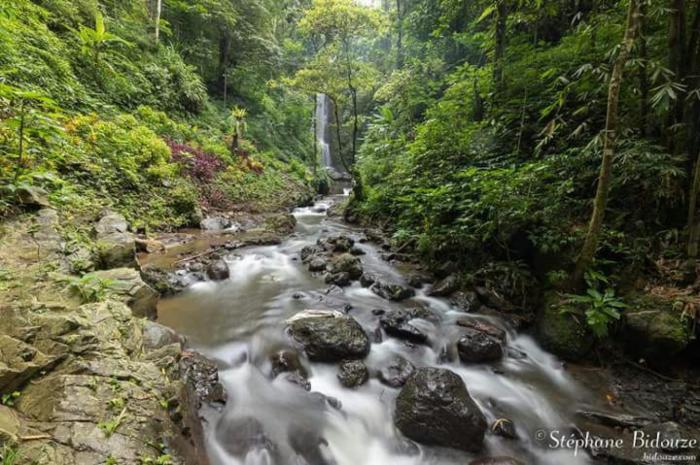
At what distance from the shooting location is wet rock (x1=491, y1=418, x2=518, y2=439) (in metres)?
3.38

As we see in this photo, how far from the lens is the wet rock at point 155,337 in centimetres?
322

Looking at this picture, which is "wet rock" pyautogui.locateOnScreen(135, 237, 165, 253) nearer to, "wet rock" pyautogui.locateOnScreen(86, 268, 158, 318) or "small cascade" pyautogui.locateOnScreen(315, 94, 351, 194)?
"wet rock" pyautogui.locateOnScreen(86, 268, 158, 318)

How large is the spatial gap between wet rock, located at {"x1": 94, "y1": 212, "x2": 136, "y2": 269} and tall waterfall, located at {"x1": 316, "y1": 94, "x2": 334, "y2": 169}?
22.3 metres

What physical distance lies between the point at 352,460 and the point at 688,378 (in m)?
3.87

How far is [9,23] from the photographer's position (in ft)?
24.5

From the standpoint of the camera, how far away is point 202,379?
3600 mm

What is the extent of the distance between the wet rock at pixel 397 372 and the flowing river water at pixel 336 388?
0.09 meters

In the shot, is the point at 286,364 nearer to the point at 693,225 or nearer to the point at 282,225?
the point at 693,225

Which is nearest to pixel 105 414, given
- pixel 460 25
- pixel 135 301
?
pixel 135 301

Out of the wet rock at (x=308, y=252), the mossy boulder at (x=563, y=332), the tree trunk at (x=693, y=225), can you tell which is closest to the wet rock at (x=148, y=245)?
the wet rock at (x=308, y=252)

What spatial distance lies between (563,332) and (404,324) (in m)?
2.07

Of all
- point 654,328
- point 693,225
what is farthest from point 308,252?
point 693,225

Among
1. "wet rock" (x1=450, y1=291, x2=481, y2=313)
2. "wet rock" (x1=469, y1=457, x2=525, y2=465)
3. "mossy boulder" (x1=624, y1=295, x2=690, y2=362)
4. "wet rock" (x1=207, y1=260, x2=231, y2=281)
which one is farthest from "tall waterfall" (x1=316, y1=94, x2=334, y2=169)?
"wet rock" (x1=469, y1=457, x2=525, y2=465)

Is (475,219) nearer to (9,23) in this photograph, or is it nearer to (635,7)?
(635,7)
